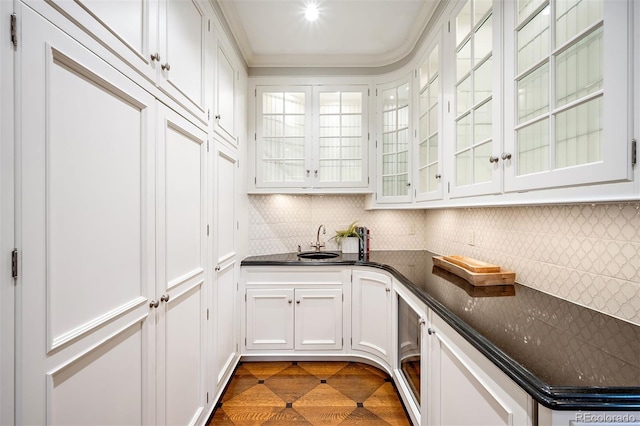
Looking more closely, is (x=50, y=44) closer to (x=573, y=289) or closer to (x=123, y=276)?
(x=123, y=276)

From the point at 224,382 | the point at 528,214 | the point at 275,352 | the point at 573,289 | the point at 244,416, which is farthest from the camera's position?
the point at 275,352

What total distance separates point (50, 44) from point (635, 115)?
4.96 ft

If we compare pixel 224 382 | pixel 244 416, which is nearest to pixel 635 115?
pixel 244 416

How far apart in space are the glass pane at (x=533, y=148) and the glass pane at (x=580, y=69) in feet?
0.35

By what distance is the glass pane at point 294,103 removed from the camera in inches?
104

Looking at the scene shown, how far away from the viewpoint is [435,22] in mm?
1918

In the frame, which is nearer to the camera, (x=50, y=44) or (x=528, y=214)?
(x=50, y=44)

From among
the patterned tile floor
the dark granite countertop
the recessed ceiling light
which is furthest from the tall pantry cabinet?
the dark granite countertop

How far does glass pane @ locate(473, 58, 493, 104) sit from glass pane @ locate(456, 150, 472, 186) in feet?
0.92

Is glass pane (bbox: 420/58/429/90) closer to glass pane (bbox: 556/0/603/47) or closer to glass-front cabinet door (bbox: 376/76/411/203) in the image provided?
glass-front cabinet door (bbox: 376/76/411/203)

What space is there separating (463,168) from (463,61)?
604mm

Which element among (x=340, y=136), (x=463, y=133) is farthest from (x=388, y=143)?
(x=463, y=133)

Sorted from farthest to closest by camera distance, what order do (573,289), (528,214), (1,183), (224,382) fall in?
(224,382) < (528,214) < (573,289) < (1,183)

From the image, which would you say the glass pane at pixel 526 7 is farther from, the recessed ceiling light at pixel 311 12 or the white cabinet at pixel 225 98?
the white cabinet at pixel 225 98
